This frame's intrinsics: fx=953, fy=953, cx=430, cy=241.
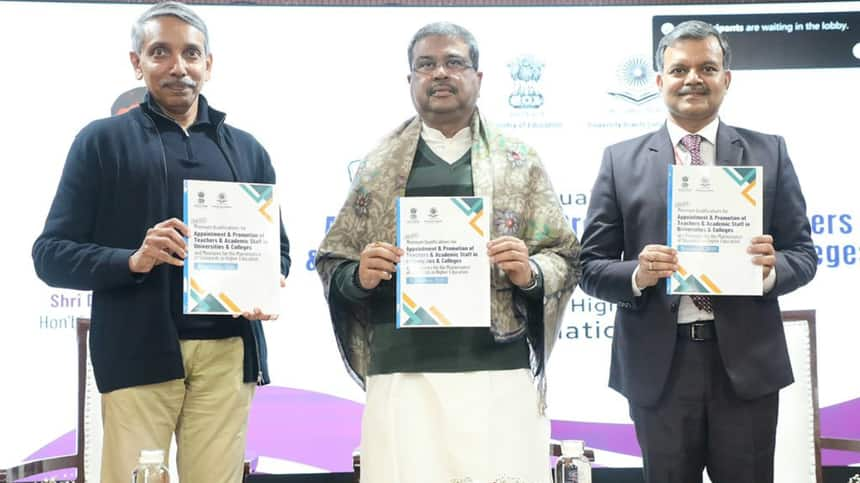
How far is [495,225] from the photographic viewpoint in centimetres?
272

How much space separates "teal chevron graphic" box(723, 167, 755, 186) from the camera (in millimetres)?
2672

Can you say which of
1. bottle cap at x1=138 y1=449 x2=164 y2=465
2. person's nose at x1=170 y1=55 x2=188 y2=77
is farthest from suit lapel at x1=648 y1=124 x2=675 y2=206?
bottle cap at x1=138 y1=449 x2=164 y2=465

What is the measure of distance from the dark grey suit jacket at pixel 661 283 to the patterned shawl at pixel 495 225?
208mm

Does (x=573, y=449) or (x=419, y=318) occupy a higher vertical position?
(x=419, y=318)

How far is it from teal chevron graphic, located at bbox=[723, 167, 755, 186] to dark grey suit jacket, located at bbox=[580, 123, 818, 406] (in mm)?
255

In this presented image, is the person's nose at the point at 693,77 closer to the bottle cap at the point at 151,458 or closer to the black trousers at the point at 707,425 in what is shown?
the black trousers at the point at 707,425

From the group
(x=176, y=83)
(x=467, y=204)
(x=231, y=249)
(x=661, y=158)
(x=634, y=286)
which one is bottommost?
(x=634, y=286)

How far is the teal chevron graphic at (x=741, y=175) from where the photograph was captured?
267 centimetres

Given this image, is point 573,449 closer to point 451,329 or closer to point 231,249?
point 451,329

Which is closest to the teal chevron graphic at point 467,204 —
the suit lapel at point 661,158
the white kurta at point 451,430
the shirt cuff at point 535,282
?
the shirt cuff at point 535,282

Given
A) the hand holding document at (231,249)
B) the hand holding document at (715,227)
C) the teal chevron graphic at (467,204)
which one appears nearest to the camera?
the teal chevron graphic at (467,204)

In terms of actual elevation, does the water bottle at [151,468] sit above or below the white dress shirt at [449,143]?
below

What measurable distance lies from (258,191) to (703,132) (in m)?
1.41

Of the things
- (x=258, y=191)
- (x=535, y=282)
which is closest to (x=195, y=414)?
(x=258, y=191)
